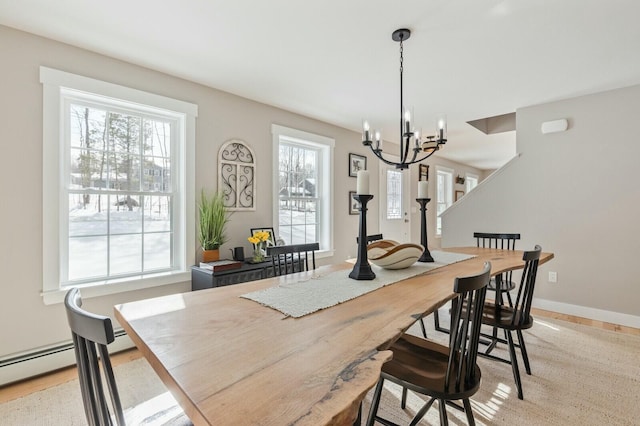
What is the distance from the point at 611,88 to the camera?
3.29m

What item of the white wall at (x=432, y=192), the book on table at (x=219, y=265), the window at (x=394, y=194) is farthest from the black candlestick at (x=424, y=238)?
the white wall at (x=432, y=192)

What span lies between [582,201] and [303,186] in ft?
10.7

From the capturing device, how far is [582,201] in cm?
349

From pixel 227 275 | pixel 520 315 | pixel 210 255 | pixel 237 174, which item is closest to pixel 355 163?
pixel 237 174

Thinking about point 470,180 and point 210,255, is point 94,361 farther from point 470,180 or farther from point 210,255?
point 470,180

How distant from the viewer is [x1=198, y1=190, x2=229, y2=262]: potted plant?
301 centimetres

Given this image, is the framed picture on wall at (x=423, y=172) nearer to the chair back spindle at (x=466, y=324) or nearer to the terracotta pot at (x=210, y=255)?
the terracotta pot at (x=210, y=255)

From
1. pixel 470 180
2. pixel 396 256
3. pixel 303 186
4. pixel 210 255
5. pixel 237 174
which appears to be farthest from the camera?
pixel 470 180

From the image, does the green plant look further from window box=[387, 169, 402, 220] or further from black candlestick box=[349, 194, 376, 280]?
window box=[387, 169, 402, 220]

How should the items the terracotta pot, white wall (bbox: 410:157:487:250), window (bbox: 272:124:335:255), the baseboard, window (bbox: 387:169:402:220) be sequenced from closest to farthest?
the terracotta pot → the baseboard → window (bbox: 272:124:335:255) → window (bbox: 387:169:402:220) → white wall (bbox: 410:157:487:250)

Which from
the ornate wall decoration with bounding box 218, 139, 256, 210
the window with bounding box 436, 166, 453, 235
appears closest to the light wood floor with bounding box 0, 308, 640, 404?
the ornate wall decoration with bounding box 218, 139, 256, 210

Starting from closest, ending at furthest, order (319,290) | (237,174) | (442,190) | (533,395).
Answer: (319,290)
(533,395)
(237,174)
(442,190)

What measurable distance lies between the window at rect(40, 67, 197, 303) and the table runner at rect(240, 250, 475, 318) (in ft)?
5.99

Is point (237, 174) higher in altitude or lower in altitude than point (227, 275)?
higher
